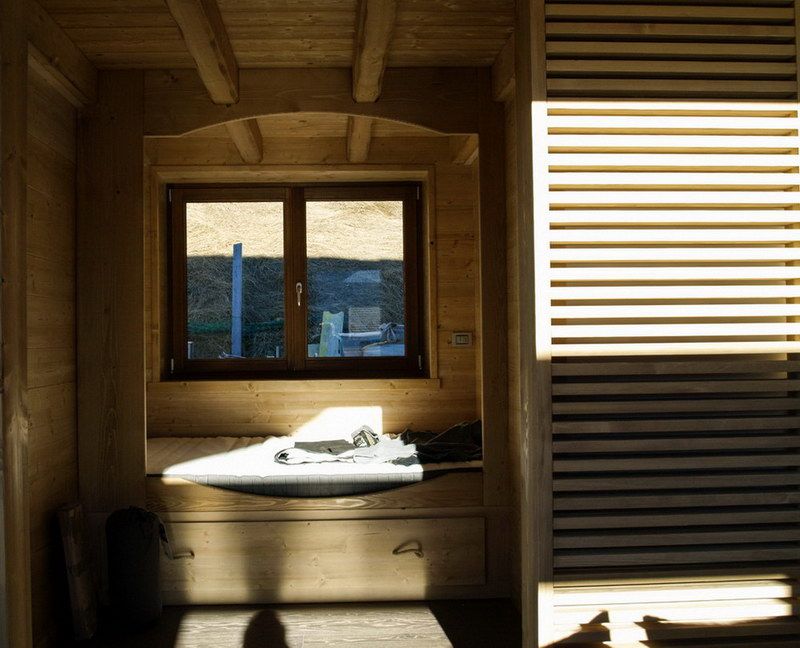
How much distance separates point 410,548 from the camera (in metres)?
3.59

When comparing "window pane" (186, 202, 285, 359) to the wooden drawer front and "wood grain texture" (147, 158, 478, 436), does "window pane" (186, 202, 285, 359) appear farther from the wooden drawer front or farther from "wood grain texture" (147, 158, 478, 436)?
the wooden drawer front

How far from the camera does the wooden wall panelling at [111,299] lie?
3.46 meters

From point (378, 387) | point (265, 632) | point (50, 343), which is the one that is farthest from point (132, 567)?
point (378, 387)

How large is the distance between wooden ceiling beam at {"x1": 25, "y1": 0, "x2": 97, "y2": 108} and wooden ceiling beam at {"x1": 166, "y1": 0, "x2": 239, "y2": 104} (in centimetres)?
54

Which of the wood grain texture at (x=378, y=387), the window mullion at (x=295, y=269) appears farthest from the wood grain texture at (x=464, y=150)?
the window mullion at (x=295, y=269)

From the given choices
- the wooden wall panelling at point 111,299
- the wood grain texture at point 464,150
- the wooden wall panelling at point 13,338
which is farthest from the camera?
the wood grain texture at point 464,150

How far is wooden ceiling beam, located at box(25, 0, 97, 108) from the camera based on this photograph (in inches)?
110

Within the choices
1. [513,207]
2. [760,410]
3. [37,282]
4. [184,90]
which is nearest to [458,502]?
[513,207]

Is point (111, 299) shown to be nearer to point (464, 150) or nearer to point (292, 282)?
point (292, 282)

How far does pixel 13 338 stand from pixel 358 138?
2.57 m

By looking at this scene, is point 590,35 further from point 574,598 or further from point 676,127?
point 574,598

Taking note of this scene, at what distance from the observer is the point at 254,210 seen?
16.0 ft

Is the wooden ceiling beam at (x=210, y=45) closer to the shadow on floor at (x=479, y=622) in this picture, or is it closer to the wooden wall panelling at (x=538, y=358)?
the wooden wall panelling at (x=538, y=358)

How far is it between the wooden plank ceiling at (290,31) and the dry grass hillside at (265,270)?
151cm
